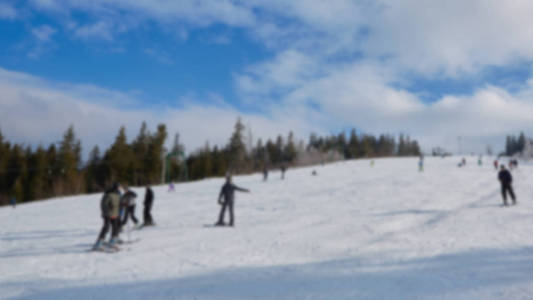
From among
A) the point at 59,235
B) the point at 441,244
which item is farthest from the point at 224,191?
the point at 441,244

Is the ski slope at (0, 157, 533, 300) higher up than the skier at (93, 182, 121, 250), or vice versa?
the skier at (93, 182, 121, 250)

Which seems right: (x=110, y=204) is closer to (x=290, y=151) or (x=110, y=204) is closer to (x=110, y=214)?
(x=110, y=214)

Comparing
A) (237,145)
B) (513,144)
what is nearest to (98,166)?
(237,145)

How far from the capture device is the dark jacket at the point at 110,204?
28.0 ft

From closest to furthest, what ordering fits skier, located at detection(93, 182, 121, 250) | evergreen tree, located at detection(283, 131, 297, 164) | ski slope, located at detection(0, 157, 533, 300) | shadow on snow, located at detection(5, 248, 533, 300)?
shadow on snow, located at detection(5, 248, 533, 300) < ski slope, located at detection(0, 157, 533, 300) < skier, located at detection(93, 182, 121, 250) < evergreen tree, located at detection(283, 131, 297, 164)

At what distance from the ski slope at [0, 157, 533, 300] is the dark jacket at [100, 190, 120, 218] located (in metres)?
1.02

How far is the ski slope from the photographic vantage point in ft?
17.3

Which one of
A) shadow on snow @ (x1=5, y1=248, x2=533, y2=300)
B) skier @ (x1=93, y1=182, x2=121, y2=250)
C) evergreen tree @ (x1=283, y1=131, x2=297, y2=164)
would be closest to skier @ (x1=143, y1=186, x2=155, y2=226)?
skier @ (x1=93, y1=182, x2=121, y2=250)

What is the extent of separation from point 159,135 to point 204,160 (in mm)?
16053

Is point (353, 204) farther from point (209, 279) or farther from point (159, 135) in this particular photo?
point (159, 135)

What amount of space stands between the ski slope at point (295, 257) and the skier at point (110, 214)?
39 cm

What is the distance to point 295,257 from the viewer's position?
24.4ft

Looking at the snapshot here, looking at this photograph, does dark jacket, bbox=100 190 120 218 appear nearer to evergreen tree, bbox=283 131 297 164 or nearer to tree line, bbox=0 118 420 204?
tree line, bbox=0 118 420 204

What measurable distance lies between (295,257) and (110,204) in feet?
16.5
